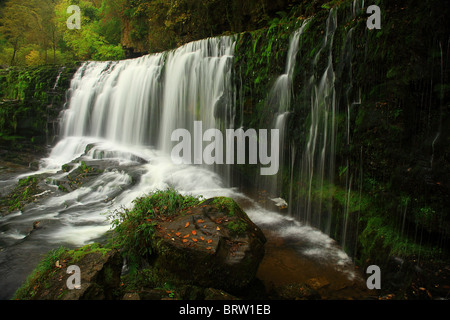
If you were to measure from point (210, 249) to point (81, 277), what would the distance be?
5.75 feet

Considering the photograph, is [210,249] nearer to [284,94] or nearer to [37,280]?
[37,280]

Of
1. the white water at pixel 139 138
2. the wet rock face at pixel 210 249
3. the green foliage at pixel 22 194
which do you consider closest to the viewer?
the wet rock face at pixel 210 249

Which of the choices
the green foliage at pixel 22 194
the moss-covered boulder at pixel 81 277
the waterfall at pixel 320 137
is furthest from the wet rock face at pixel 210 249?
the green foliage at pixel 22 194

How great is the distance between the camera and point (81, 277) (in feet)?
11.9

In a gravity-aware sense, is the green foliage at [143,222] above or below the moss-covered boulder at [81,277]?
above

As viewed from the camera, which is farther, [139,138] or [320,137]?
[139,138]

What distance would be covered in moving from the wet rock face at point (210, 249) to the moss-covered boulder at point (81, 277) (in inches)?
27.1

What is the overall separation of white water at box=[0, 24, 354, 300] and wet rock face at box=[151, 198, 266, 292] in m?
1.62

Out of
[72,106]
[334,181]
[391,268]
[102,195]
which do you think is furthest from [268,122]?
[72,106]

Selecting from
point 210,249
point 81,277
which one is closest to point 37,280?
point 81,277

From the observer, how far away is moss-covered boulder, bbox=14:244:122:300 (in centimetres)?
334

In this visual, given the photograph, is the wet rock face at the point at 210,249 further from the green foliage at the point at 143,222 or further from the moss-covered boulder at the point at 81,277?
the moss-covered boulder at the point at 81,277

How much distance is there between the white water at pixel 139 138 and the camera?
244 inches

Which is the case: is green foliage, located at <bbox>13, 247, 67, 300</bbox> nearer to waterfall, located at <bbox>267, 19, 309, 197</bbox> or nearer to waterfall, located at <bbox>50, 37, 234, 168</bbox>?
waterfall, located at <bbox>267, 19, 309, 197</bbox>
